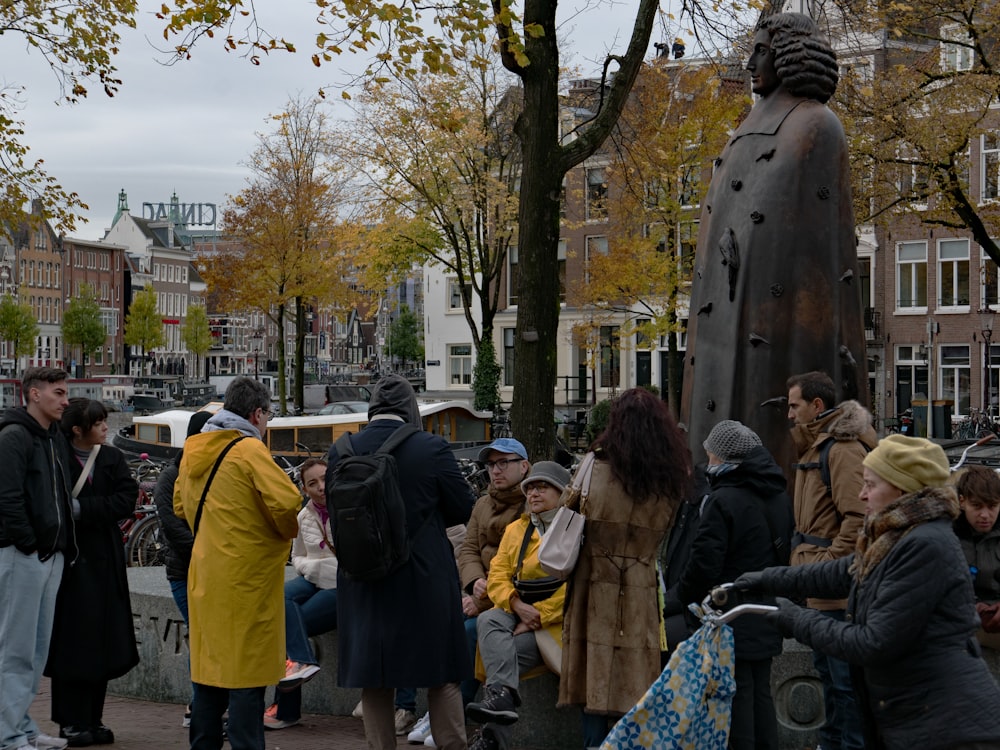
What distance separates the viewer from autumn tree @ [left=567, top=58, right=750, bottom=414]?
28531mm

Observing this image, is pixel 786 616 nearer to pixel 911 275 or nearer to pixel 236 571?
pixel 236 571

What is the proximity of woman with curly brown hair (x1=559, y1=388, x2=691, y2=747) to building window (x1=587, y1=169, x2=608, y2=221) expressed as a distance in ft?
87.2

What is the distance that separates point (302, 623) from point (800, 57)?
13.2 feet

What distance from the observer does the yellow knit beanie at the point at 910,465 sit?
3.74 meters

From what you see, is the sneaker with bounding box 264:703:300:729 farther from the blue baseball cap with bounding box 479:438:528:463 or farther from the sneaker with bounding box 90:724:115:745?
the blue baseball cap with bounding box 479:438:528:463

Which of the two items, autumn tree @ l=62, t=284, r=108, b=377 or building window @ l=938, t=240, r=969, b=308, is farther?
autumn tree @ l=62, t=284, r=108, b=377

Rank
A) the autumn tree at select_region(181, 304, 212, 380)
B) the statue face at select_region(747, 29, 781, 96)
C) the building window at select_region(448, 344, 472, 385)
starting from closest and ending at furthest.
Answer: the statue face at select_region(747, 29, 781, 96), the building window at select_region(448, 344, 472, 385), the autumn tree at select_region(181, 304, 212, 380)

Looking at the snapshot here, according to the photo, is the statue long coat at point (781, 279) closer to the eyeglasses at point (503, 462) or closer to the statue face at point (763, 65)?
the statue face at point (763, 65)

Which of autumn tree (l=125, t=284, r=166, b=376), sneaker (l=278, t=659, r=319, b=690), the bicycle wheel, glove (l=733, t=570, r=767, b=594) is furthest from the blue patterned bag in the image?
autumn tree (l=125, t=284, r=166, b=376)

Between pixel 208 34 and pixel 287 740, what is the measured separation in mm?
6708

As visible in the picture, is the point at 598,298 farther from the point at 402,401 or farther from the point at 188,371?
the point at 188,371

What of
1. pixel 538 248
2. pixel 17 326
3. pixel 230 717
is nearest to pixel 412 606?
pixel 230 717

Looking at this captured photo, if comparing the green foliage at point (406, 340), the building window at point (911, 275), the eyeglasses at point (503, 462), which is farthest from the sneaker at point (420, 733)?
the green foliage at point (406, 340)

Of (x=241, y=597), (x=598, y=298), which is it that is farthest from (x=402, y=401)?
(x=598, y=298)
